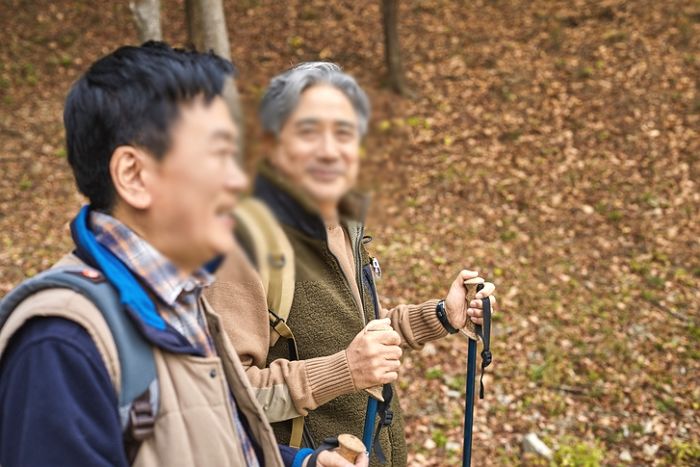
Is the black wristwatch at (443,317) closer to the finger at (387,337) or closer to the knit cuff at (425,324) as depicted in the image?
the knit cuff at (425,324)

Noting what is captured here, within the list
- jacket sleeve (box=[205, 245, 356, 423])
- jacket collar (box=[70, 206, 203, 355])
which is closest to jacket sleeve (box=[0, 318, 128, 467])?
jacket collar (box=[70, 206, 203, 355])

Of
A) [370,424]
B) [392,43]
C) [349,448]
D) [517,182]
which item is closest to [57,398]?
[349,448]

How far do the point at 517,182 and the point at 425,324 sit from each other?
234 inches

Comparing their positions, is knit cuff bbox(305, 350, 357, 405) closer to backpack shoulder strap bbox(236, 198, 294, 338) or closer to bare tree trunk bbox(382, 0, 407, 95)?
backpack shoulder strap bbox(236, 198, 294, 338)

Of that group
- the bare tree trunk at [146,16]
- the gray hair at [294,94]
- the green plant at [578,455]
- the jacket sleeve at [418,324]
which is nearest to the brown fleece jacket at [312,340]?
the jacket sleeve at [418,324]

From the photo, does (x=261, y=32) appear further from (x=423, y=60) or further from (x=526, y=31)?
(x=526, y=31)

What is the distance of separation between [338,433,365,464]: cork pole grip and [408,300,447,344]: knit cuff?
0.81m

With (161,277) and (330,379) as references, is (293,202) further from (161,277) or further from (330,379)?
(330,379)

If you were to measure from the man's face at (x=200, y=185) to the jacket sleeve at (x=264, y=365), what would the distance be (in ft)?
3.02

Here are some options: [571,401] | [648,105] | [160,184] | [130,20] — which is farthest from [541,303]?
[130,20]

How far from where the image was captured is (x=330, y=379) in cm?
203

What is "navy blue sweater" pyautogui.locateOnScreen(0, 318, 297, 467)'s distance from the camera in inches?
48.9

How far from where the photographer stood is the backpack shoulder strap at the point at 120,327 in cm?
129

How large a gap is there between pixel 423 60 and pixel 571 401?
6928 millimetres
